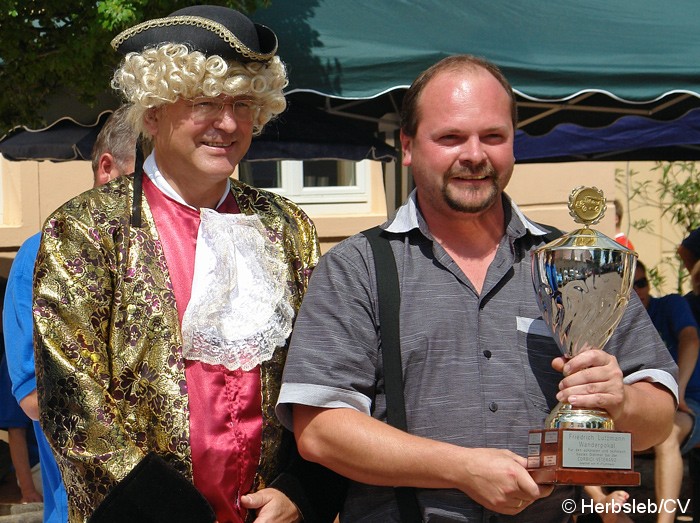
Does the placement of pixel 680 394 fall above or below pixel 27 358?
below

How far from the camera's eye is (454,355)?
7.37ft

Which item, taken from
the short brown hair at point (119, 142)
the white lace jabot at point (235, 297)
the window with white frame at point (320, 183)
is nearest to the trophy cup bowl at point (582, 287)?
the white lace jabot at point (235, 297)

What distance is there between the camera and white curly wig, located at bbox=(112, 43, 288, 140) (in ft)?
7.89

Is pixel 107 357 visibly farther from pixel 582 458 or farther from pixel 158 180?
pixel 582 458

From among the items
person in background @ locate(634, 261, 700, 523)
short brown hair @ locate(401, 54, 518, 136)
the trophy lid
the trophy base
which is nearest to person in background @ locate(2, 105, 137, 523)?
short brown hair @ locate(401, 54, 518, 136)

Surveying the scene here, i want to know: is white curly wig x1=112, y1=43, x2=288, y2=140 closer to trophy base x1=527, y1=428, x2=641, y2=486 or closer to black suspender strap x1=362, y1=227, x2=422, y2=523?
black suspender strap x1=362, y1=227, x2=422, y2=523

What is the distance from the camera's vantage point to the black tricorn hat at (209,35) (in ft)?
8.04

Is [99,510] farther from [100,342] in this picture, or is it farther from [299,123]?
[299,123]

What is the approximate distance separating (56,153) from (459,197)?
3199mm

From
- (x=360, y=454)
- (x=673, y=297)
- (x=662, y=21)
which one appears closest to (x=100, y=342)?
(x=360, y=454)

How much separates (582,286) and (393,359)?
16.8 inches

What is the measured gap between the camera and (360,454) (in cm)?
215

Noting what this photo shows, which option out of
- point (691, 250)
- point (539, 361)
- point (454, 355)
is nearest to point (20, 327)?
point (454, 355)

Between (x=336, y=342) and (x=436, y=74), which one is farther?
(x=436, y=74)
